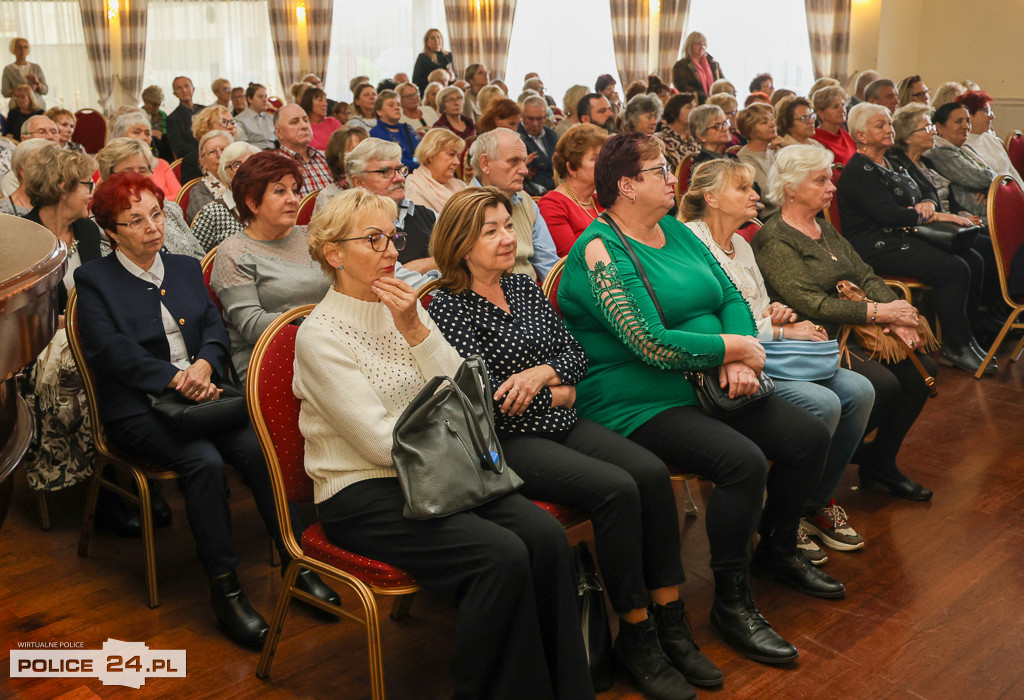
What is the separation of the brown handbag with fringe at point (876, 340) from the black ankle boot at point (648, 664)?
4.66ft

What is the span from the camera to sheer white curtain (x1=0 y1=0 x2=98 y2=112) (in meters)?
12.3

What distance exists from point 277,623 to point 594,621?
2.47ft

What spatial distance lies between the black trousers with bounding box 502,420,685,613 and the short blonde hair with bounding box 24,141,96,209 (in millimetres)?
1761

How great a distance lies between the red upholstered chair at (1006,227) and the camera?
4.30 m

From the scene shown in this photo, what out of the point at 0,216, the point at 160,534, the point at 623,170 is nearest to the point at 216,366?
the point at 160,534

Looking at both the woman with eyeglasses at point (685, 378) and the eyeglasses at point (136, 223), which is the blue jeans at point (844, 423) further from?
the eyeglasses at point (136, 223)

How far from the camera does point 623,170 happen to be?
2682 millimetres

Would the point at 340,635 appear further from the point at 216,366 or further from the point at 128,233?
the point at 128,233

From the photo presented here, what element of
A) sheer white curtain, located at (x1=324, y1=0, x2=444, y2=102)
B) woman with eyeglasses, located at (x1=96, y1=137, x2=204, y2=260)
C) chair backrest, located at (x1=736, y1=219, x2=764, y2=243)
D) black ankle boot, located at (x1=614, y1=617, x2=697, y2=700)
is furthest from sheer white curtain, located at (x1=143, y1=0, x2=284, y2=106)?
black ankle boot, located at (x1=614, y1=617, x2=697, y2=700)

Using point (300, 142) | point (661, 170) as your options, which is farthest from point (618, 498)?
point (300, 142)

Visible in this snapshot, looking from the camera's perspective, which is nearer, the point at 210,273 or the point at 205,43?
the point at 210,273

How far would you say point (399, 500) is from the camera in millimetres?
2047

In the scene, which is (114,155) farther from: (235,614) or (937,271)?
(937,271)

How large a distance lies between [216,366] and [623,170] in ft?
4.26
